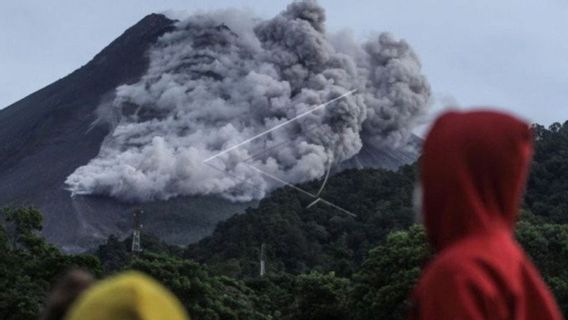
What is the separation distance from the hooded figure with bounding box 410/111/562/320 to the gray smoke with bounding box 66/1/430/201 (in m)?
80.4

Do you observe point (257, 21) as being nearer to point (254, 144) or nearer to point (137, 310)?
point (254, 144)

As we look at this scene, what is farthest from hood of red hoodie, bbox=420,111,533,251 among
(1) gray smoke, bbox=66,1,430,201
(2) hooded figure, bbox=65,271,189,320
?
(1) gray smoke, bbox=66,1,430,201

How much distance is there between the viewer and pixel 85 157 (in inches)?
3792

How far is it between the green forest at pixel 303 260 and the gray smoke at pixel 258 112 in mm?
27070

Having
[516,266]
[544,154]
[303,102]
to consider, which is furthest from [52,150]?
[516,266]

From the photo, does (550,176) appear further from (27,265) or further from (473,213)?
(473,213)

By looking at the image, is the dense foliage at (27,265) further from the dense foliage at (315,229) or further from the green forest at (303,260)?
the dense foliage at (315,229)

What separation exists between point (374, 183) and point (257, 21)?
43430 millimetres

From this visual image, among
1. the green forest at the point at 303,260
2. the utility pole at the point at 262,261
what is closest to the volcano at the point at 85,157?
the green forest at the point at 303,260

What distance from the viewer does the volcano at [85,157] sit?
82.0 metres

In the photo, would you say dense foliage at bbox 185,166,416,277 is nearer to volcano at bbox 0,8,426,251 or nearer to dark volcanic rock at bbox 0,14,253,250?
volcano at bbox 0,8,426,251

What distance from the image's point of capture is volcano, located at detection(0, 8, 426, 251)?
82000mm

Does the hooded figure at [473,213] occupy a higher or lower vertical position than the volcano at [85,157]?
higher

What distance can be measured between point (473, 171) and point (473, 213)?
86 millimetres
